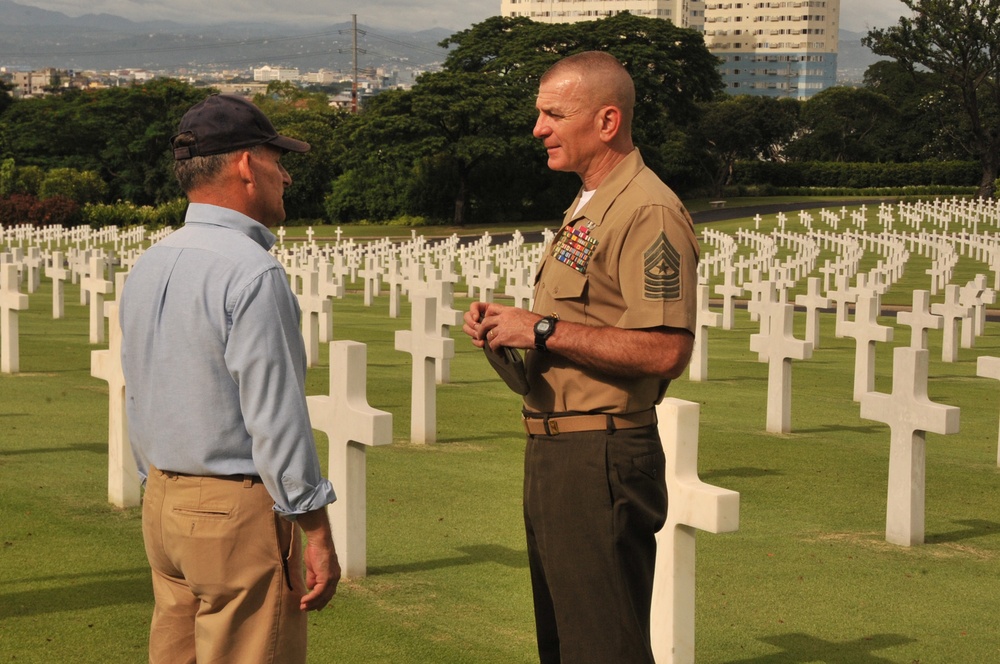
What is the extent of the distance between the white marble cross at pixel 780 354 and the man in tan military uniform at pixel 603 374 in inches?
225

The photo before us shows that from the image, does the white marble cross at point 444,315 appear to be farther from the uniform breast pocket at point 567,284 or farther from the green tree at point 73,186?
the green tree at point 73,186

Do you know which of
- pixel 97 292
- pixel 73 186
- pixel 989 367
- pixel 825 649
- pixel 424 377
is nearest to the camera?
pixel 825 649

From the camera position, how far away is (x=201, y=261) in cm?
312

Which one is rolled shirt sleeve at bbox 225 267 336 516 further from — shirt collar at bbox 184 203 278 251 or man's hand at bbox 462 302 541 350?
man's hand at bbox 462 302 541 350

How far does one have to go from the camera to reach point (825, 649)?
15.9 ft

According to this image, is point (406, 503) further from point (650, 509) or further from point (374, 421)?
point (650, 509)

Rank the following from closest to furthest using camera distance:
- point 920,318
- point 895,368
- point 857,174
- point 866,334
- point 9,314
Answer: point 895,368 → point 866,334 → point 9,314 → point 920,318 → point 857,174

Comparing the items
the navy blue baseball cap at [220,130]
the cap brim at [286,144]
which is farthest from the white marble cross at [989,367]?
the navy blue baseball cap at [220,130]

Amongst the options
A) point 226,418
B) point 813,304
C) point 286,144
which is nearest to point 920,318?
point 813,304

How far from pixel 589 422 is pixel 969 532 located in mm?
4011

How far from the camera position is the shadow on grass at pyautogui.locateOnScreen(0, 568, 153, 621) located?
5109 mm

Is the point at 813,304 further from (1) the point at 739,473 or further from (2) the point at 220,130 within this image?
(2) the point at 220,130

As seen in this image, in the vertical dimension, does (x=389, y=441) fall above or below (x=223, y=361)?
below

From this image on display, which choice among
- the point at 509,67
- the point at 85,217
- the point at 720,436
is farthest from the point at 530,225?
the point at 720,436
